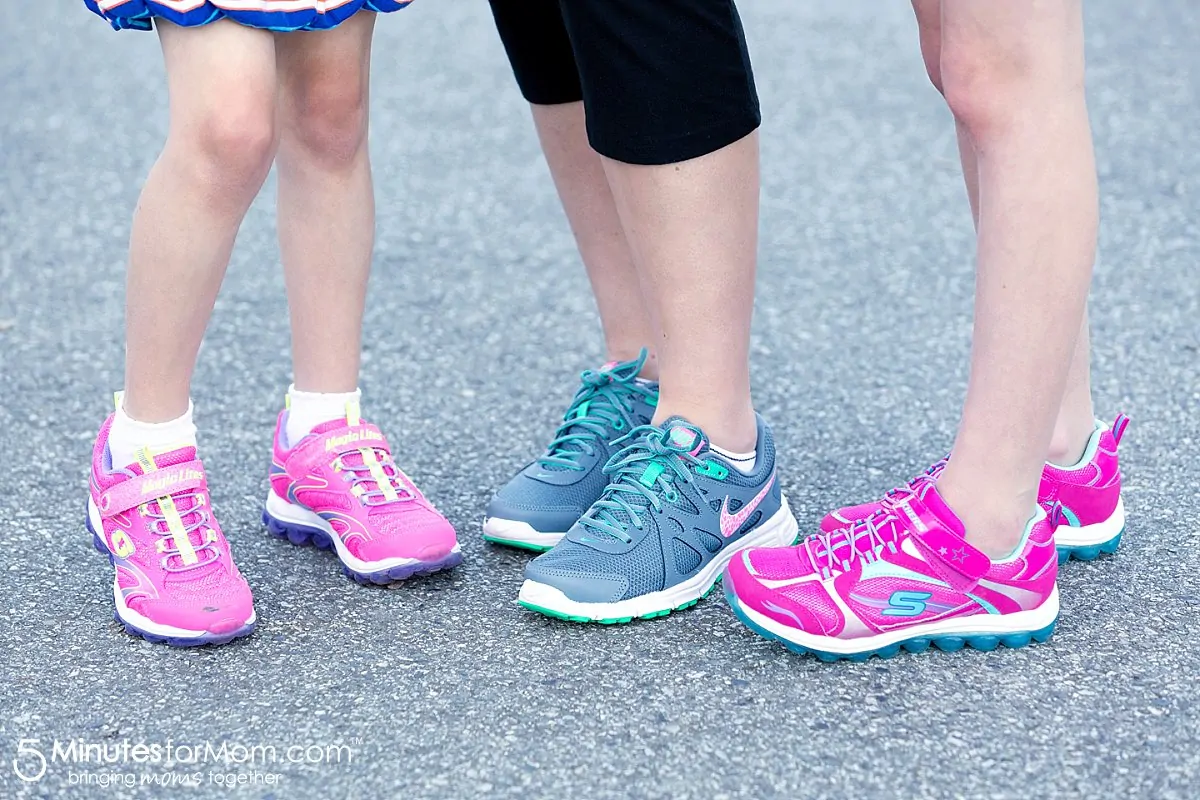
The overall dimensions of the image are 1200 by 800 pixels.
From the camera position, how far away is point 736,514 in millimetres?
1706

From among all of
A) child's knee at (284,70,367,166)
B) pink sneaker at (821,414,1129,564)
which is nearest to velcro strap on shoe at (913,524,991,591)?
pink sneaker at (821,414,1129,564)

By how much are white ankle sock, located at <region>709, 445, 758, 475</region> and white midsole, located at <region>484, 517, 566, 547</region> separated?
23cm

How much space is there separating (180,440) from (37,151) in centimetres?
224

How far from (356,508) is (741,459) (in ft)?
1.48

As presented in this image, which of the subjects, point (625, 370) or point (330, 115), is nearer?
point (330, 115)

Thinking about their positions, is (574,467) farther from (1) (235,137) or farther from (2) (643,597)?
(1) (235,137)

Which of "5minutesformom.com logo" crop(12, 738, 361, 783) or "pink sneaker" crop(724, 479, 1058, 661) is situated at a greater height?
"5minutesformom.com logo" crop(12, 738, 361, 783)

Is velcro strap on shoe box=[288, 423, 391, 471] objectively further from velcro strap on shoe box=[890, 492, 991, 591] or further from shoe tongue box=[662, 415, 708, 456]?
velcro strap on shoe box=[890, 492, 991, 591]

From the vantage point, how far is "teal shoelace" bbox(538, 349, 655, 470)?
1.83 m

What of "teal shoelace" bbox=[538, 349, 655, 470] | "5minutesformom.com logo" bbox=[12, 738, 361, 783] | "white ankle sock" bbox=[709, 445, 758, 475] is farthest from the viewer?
"teal shoelace" bbox=[538, 349, 655, 470]

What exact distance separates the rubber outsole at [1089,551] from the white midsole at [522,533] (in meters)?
0.59

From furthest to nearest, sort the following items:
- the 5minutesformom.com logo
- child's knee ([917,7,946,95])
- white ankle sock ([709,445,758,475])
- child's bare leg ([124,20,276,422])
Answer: white ankle sock ([709,445,758,475]), child's knee ([917,7,946,95]), child's bare leg ([124,20,276,422]), the 5minutesformom.com logo

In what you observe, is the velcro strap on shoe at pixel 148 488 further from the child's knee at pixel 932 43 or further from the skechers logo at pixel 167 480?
the child's knee at pixel 932 43

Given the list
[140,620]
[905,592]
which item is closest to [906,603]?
[905,592]
